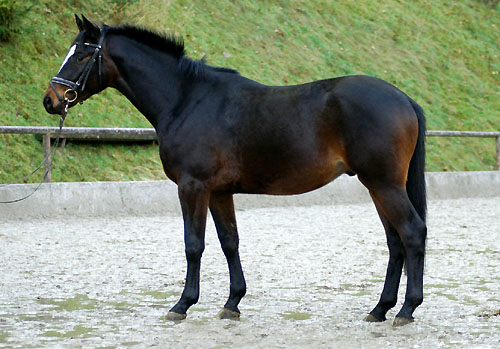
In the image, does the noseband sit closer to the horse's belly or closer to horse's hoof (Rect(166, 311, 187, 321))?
the horse's belly

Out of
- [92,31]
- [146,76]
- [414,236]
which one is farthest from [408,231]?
[92,31]

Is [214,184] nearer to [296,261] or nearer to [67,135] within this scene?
[296,261]

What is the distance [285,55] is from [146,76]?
43.6 ft

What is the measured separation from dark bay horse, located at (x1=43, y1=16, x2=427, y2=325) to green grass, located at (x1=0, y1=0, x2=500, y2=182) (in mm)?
6284

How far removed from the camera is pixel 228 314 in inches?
189

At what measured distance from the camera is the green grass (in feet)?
40.6

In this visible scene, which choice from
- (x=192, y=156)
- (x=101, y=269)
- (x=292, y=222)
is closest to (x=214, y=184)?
(x=192, y=156)

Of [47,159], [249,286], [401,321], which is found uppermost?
[401,321]

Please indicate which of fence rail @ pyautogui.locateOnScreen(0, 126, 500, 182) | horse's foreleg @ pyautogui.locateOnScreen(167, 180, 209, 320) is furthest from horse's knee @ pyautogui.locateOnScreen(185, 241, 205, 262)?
fence rail @ pyautogui.locateOnScreen(0, 126, 500, 182)

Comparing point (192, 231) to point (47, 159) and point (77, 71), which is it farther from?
point (47, 159)

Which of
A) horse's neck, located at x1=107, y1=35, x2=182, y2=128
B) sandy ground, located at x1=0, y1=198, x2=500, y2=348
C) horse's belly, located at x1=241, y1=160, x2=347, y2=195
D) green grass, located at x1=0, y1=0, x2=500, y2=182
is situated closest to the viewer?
sandy ground, located at x1=0, y1=198, x2=500, y2=348

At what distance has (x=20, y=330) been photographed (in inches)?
172

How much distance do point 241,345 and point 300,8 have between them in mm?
17544

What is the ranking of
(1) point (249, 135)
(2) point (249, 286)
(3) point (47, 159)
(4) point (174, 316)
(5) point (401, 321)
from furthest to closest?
(3) point (47, 159) < (2) point (249, 286) < (1) point (249, 135) < (4) point (174, 316) < (5) point (401, 321)
